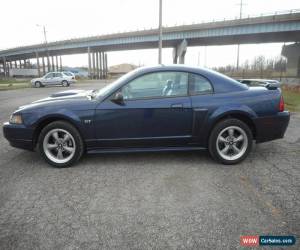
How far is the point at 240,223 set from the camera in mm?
2197

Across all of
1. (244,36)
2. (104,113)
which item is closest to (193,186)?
(104,113)

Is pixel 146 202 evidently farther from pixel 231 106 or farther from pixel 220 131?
pixel 231 106

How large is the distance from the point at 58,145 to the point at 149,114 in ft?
4.88

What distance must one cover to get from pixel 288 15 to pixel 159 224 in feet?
116

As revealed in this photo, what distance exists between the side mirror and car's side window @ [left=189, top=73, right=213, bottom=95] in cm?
105

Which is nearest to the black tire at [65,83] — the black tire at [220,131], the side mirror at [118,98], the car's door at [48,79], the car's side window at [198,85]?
the car's door at [48,79]

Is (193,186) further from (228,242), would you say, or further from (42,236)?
(42,236)

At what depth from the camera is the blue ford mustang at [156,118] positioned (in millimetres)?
3375

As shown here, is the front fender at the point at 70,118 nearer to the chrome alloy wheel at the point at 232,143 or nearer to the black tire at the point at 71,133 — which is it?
the black tire at the point at 71,133

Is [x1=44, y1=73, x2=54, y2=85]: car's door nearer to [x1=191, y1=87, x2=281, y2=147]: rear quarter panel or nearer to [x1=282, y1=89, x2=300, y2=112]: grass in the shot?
[x1=282, y1=89, x2=300, y2=112]: grass

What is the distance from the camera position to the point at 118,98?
332 centimetres

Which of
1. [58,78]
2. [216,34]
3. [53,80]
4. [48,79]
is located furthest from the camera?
[216,34]

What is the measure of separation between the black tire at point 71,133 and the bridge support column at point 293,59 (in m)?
40.0

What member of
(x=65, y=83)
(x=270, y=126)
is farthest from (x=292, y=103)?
(x=65, y=83)
